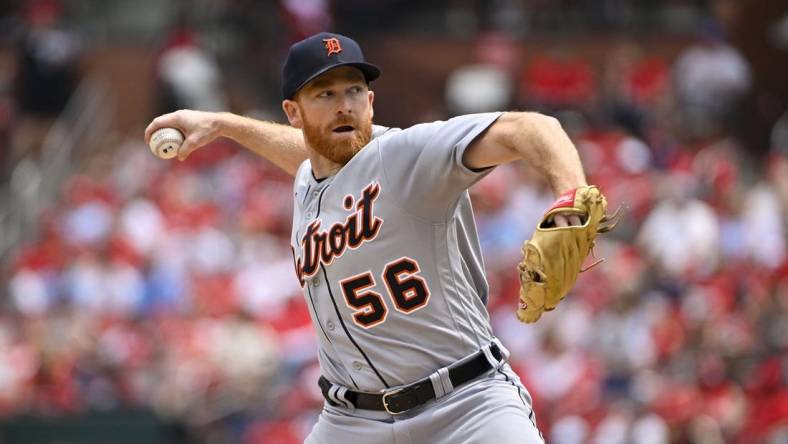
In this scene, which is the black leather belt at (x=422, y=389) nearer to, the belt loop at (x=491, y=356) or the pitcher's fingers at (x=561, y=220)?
the belt loop at (x=491, y=356)

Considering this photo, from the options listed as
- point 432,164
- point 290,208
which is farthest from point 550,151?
point 290,208

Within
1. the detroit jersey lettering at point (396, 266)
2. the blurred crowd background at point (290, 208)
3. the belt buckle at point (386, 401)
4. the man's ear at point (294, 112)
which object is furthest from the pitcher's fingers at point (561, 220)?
the blurred crowd background at point (290, 208)

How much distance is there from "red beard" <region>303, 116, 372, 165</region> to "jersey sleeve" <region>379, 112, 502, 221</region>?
0.48 feet

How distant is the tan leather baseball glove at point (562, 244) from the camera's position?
11.2ft

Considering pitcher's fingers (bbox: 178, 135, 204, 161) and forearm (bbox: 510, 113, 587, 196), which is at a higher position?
pitcher's fingers (bbox: 178, 135, 204, 161)

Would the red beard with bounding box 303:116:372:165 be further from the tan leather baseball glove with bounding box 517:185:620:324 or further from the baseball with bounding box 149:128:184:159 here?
the tan leather baseball glove with bounding box 517:185:620:324

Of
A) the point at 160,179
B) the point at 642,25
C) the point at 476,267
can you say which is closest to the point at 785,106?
the point at 642,25

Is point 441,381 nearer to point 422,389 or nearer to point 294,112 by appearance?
point 422,389

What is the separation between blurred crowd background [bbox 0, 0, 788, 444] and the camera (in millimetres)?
9016

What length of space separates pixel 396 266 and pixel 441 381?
0.38 m

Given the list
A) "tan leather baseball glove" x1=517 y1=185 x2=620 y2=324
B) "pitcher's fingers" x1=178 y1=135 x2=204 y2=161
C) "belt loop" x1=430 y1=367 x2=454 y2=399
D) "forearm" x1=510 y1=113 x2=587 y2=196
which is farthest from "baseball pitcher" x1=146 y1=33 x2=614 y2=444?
"pitcher's fingers" x1=178 y1=135 x2=204 y2=161

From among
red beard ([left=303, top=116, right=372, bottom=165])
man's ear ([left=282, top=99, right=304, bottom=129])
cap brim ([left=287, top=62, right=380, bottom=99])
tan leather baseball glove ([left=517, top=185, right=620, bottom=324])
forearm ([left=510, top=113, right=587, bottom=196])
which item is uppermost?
cap brim ([left=287, top=62, right=380, bottom=99])

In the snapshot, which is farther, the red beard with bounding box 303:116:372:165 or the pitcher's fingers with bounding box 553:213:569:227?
the red beard with bounding box 303:116:372:165

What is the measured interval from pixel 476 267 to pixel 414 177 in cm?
46
